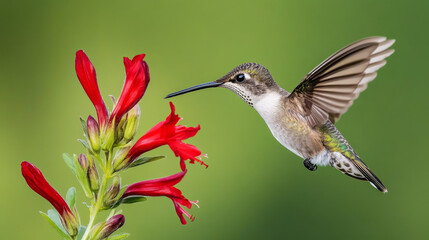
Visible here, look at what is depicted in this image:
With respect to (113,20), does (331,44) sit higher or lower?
lower

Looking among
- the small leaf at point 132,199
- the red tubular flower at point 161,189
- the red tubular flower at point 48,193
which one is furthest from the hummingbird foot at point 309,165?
the red tubular flower at point 48,193

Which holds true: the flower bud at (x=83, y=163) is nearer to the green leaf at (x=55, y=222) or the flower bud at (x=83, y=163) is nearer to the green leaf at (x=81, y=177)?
the green leaf at (x=81, y=177)

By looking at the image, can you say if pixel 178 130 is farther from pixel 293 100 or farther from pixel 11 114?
pixel 11 114

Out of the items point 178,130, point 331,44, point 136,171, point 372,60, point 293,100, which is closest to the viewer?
point 178,130

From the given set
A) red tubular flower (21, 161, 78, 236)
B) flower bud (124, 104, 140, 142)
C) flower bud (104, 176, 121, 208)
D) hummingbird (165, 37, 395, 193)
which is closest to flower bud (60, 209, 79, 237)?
red tubular flower (21, 161, 78, 236)

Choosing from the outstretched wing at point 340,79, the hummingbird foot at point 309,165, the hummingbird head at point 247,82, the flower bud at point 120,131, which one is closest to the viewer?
the flower bud at point 120,131

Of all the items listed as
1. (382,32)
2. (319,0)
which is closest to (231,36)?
(319,0)

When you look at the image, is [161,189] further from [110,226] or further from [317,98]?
[317,98]
